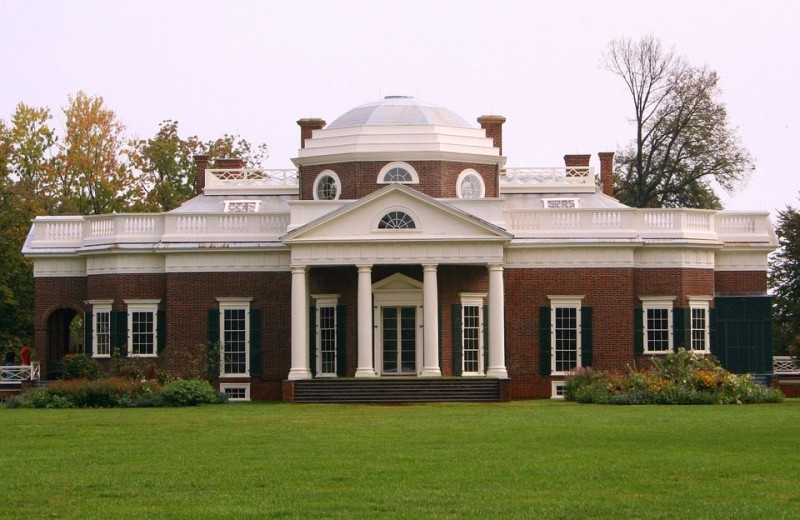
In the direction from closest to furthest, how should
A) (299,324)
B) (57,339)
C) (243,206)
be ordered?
(299,324) → (57,339) → (243,206)

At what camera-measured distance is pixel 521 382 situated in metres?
49.2

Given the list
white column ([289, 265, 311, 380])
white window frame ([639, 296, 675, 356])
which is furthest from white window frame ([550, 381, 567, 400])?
white column ([289, 265, 311, 380])

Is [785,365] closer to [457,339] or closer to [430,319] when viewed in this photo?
[457,339]

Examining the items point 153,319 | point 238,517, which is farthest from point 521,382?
point 238,517

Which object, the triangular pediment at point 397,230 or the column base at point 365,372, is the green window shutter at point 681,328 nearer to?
the triangular pediment at point 397,230

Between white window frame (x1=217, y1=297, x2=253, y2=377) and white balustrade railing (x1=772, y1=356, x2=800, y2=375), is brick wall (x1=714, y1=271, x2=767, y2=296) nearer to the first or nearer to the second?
white balustrade railing (x1=772, y1=356, x2=800, y2=375)

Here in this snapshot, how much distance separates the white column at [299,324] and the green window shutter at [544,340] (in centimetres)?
729

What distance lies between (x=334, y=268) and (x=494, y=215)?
5246mm

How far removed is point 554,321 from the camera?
49094 mm

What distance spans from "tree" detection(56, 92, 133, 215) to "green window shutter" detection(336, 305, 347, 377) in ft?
82.2

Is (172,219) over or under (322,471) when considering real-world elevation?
over

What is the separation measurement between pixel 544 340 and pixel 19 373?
667 inches

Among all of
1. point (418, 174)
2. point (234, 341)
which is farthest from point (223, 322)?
point (418, 174)

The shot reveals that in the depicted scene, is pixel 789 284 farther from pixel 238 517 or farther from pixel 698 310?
pixel 238 517
